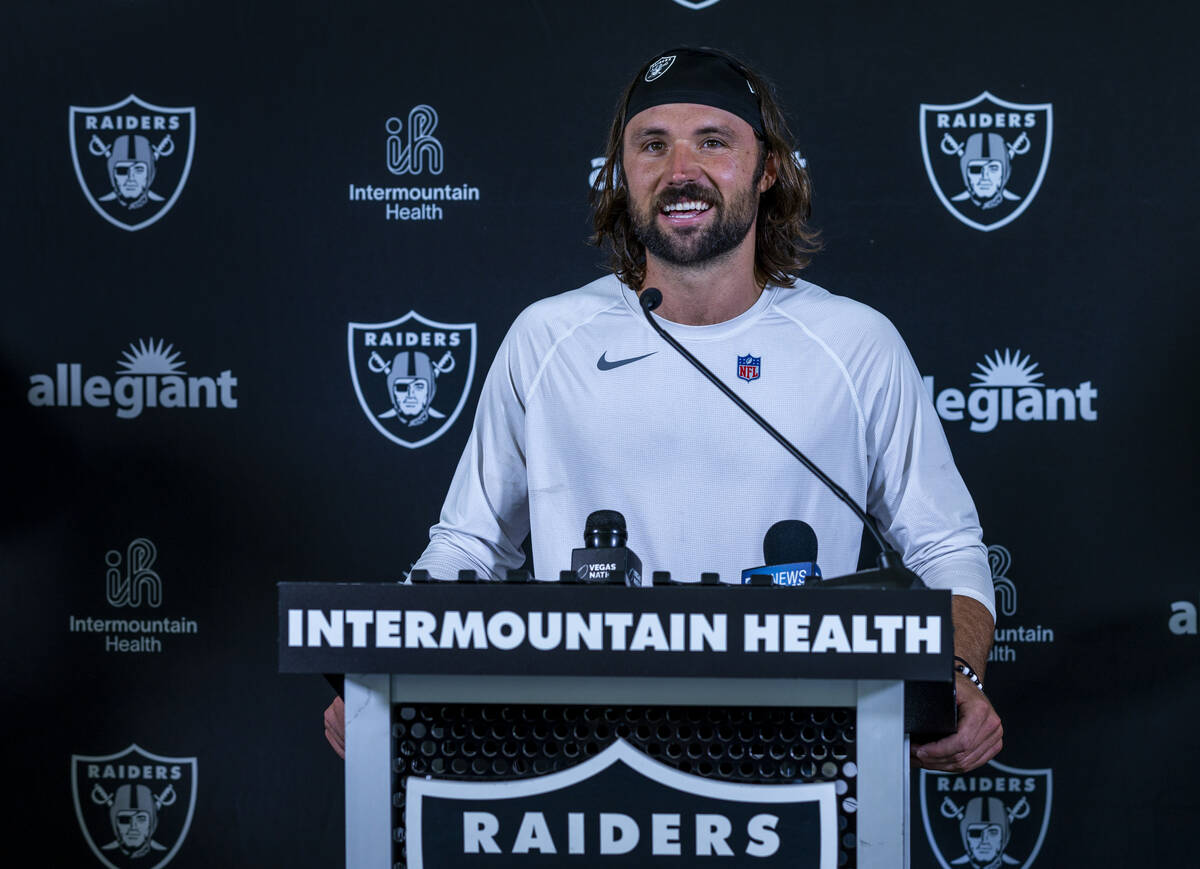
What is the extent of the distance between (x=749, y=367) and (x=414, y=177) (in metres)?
1.06

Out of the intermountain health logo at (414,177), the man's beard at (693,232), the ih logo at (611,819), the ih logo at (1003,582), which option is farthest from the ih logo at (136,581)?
the ih logo at (611,819)

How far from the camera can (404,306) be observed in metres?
2.64

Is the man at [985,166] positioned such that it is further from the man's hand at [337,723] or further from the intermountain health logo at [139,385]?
the man's hand at [337,723]

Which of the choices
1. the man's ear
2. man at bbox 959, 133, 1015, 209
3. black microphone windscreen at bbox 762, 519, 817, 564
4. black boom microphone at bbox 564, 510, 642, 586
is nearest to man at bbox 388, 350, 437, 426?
the man's ear

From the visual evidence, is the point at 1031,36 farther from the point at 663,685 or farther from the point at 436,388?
the point at 663,685

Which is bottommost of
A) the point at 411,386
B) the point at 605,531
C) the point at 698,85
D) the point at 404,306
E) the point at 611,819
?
the point at 611,819

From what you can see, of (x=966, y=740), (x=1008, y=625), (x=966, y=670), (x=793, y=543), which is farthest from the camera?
(x=1008, y=625)

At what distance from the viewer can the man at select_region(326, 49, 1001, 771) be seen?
6.10 feet

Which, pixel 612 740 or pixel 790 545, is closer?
pixel 612 740

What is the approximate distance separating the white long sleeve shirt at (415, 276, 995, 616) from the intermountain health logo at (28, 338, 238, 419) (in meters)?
0.90

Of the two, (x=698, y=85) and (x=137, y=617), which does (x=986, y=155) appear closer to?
(x=698, y=85)

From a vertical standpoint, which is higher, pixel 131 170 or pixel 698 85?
pixel 131 170

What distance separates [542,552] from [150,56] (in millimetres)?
1576

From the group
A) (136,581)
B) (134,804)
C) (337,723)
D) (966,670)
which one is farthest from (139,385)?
(966,670)
